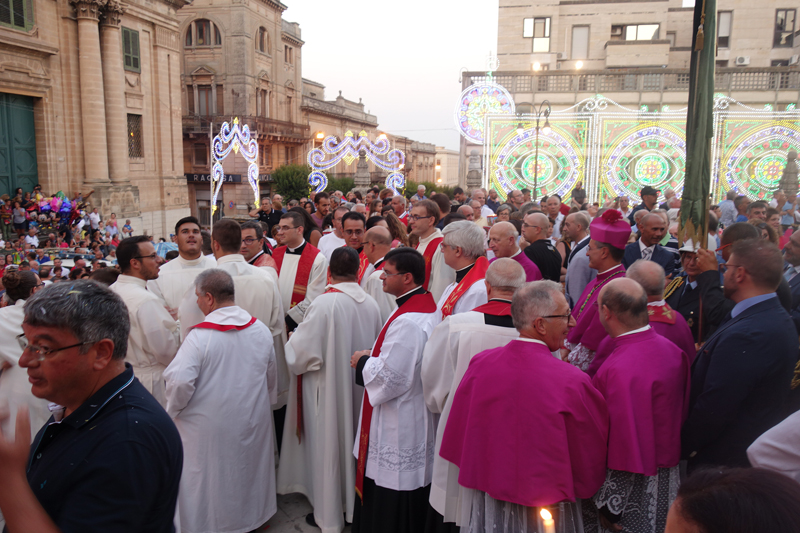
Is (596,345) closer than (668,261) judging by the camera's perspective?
Yes

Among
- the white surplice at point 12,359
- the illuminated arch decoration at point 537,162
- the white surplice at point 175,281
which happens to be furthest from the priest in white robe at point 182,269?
the illuminated arch decoration at point 537,162

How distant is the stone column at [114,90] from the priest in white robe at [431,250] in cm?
1887

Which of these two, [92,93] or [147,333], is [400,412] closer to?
[147,333]

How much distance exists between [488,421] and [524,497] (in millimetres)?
359

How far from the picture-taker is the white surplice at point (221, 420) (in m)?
3.39

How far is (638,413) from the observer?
2693mm

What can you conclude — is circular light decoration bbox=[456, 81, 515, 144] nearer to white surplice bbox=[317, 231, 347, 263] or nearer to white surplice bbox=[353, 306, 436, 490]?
white surplice bbox=[317, 231, 347, 263]

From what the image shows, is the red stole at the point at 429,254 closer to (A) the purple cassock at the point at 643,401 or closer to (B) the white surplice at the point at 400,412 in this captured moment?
(B) the white surplice at the point at 400,412

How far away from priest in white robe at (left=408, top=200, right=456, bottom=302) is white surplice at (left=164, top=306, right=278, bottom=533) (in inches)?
83.4

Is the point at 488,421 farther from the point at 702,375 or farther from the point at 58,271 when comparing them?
the point at 58,271

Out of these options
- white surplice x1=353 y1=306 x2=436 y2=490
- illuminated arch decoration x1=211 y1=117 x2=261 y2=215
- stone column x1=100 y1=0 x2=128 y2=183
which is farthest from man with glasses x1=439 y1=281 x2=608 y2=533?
stone column x1=100 y1=0 x2=128 y2=183

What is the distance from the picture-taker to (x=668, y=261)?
532 cm

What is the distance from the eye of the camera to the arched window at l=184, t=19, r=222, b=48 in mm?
36219

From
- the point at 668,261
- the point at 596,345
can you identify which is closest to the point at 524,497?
the point at 596,345
